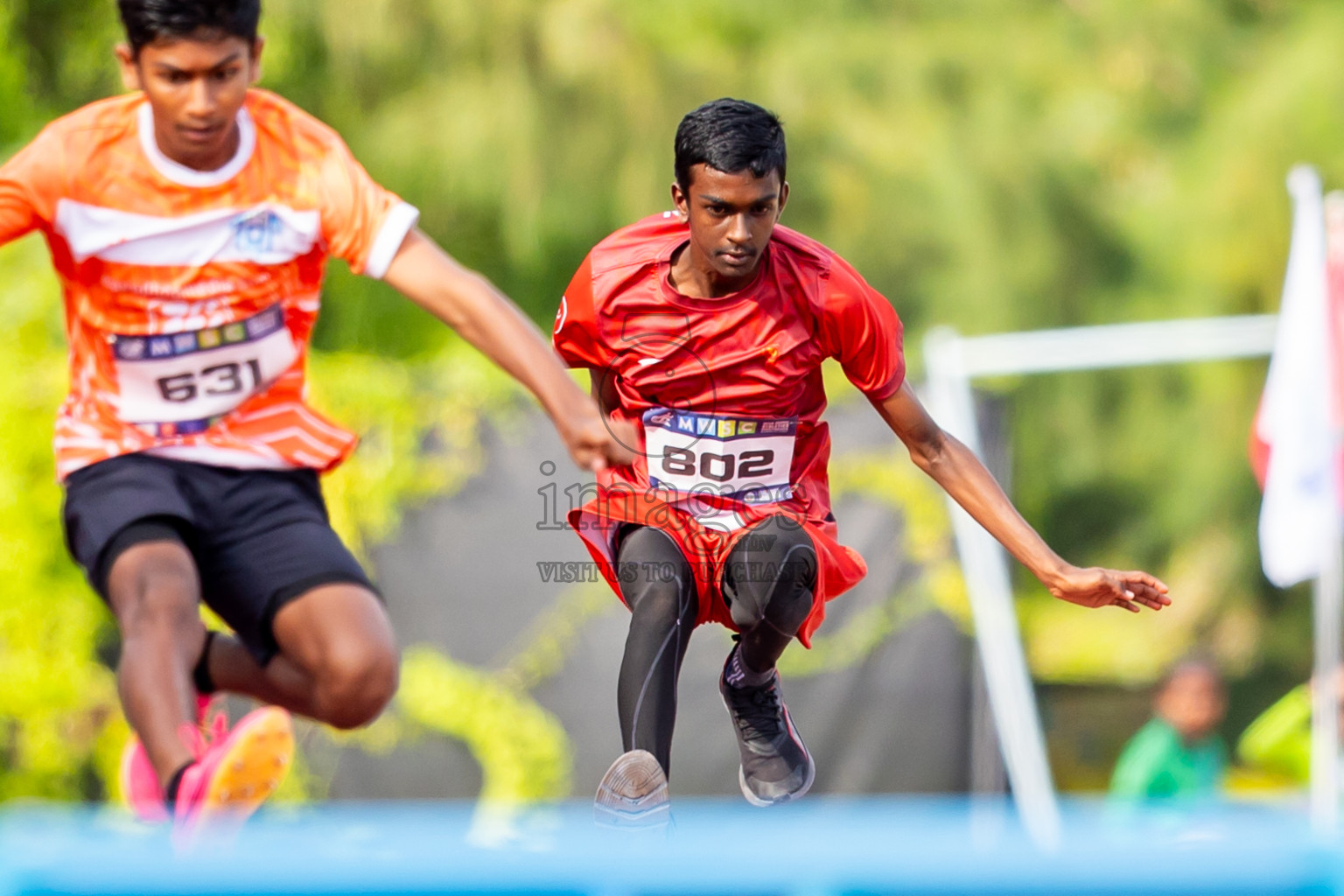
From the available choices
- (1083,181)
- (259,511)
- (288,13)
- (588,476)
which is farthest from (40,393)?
(1083,181)

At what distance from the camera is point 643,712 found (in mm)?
3479

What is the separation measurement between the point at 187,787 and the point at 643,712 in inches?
38.7

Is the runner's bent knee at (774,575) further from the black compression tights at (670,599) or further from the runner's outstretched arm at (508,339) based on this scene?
the runner's outstretched arm at (508,339)

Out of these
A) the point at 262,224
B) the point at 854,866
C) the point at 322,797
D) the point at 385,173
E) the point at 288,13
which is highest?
the point at 288,13

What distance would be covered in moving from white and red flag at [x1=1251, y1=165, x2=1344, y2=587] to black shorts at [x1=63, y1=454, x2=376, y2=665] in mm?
5145

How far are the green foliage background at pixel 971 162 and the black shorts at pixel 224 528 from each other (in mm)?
4696

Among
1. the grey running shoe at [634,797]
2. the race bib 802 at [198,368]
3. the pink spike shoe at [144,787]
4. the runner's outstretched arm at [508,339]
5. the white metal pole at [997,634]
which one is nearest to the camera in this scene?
the runner's outstretched arm at [508,339]

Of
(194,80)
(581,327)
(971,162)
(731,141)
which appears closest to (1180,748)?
(581,327)

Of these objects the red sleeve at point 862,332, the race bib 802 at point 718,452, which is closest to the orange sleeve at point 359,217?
the race bib 802 at point 718,452

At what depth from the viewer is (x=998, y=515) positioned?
146 inches

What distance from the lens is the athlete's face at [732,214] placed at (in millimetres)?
3393

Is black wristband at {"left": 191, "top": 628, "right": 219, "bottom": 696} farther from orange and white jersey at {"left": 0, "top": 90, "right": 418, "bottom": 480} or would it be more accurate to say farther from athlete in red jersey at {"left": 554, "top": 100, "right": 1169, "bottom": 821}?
athlete in red jersey at {"left": 554, "top": 100, "right": 1169, "bottom": 821}

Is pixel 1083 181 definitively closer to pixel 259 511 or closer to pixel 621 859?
pixel 259 511

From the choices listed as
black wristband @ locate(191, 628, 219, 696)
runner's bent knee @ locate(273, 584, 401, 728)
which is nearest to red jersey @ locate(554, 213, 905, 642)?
runner's bent knee @ locate(273, 584, 401, 728)
